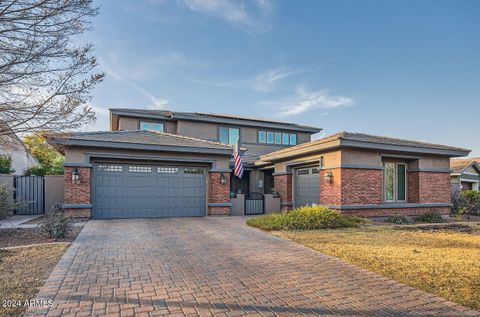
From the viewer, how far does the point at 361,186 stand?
13.5 meters

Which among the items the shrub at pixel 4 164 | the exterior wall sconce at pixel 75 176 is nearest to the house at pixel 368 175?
the exterior wall sconce at pixel 75 176

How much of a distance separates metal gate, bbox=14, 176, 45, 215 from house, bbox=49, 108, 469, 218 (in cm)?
379

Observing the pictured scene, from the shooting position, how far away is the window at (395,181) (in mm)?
14805

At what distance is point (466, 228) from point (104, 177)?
49.2 ft

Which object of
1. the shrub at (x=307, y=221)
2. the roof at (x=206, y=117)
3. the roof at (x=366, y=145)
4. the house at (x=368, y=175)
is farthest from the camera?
the roof at (x=206, y=117)

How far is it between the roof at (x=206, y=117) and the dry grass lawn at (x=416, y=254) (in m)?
12.5

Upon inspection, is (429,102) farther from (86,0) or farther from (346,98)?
(86,0)

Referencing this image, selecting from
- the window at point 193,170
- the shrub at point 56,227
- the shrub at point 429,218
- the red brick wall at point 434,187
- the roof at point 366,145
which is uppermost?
the roof at point 366,145

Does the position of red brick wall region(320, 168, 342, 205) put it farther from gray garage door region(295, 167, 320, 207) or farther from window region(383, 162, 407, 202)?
window region(383, 162, 407, 202)

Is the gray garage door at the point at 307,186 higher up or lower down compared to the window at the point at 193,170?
lower down

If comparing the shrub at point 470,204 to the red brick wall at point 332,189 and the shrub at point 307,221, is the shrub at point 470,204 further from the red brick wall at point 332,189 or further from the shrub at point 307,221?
the shrub at point 307,221

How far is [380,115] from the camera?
67.6 ft

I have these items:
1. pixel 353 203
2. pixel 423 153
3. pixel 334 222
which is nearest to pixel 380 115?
pixel 423 153

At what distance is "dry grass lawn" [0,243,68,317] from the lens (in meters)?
4.36
